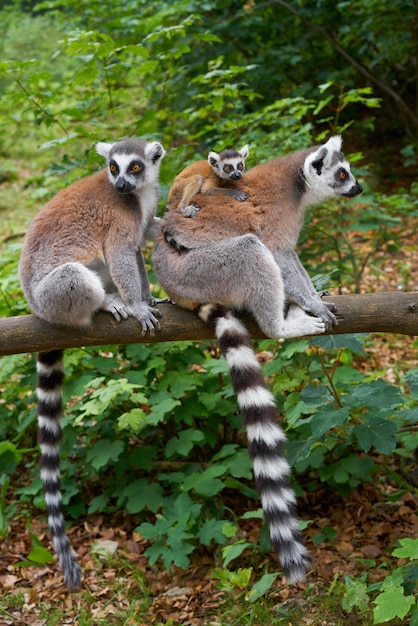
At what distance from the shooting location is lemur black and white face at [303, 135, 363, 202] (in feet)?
14.2

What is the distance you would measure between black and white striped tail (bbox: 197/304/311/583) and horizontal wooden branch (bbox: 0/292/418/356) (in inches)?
8.9


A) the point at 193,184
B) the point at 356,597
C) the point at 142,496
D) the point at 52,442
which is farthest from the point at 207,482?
the point at 193,184

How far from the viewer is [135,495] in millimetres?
5285

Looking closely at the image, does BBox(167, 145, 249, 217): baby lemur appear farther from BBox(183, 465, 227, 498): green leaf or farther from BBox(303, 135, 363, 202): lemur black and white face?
BBox(183, 465, 227, 498): green leaf

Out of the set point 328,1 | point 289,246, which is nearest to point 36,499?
point 289,246

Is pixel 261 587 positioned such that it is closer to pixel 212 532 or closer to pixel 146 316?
pixel 212 532

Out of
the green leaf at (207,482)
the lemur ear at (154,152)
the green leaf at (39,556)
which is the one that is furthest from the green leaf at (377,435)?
the green leaf at (39,556)

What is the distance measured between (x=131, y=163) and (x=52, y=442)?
1.99 metres

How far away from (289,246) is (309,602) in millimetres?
2515

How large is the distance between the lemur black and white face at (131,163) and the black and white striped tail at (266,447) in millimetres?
1224

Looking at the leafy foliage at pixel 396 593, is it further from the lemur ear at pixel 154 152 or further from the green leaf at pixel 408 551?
the lemur ear at pixel 154 152

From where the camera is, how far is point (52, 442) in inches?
168

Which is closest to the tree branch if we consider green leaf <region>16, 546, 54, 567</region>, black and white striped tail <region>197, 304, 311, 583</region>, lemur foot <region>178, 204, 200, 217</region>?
lemur foot <region>178, 204, 200, 217</region>

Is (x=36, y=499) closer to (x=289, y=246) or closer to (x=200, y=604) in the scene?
(x=200, y=604)
